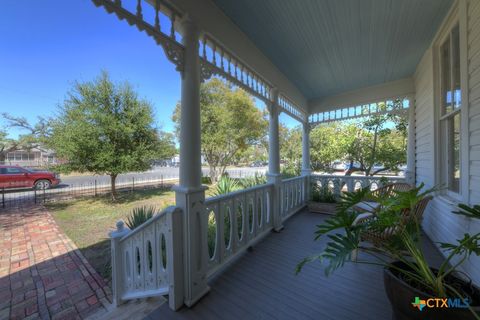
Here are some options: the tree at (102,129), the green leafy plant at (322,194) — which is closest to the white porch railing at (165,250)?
the green leafy plant at (322,194)

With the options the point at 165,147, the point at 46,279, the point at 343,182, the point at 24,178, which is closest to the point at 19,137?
the point at 24,178

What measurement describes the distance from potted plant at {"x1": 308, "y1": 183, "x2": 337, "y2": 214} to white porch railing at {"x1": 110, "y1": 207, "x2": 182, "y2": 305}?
3.65m

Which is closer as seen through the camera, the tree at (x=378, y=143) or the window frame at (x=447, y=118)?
the window frame at (x=447, y=118)

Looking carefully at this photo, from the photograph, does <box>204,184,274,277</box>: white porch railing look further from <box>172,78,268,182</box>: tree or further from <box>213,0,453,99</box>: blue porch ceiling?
<box>172,78,268,182</box>: tree

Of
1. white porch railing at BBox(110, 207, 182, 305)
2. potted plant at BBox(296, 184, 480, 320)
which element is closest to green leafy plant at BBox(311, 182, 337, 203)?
potted plant at BBox(296, 184, 480, 320)

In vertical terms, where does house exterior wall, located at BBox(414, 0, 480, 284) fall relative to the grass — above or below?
above

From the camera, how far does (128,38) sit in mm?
2980

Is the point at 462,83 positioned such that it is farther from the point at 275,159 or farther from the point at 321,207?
the point at 321,207

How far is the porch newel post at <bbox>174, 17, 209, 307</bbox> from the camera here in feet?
5.87

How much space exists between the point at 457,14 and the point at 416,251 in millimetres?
2813

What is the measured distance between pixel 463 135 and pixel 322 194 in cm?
300

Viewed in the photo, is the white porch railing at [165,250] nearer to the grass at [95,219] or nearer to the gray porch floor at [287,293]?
the gray porch floor at [287,293]

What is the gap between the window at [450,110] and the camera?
243 cm

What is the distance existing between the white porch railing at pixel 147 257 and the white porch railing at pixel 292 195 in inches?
92.7
